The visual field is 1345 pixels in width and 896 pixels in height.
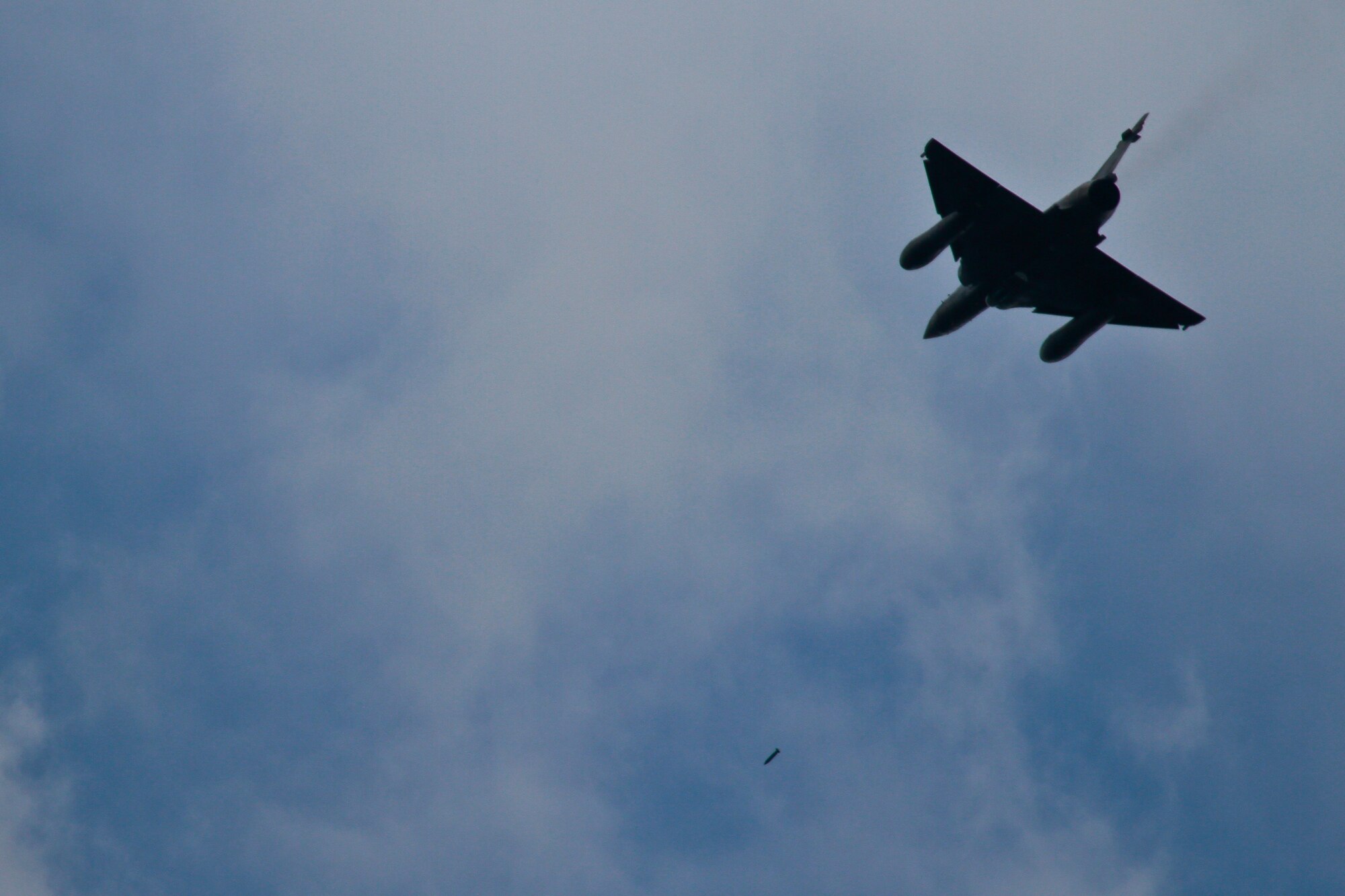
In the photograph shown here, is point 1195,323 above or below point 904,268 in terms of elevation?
below

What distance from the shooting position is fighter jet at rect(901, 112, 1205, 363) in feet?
116

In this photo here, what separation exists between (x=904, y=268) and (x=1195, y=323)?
1189 centimetres

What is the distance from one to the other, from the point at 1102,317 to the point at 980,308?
4.25 meters

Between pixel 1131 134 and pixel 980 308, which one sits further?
pixel 980 308

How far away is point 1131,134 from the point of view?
3316 centimetres

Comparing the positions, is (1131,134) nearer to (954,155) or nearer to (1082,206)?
(1082,206)

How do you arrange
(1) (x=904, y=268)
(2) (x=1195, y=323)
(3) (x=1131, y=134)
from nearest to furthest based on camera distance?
(3) (x=1131, y=134) → (1) (x=904, y=268) → (2) (x=1195, y=323)

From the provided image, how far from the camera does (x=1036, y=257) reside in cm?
3781

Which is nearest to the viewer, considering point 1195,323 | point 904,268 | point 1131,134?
→ point 1131,134

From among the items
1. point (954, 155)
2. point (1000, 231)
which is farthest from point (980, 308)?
point (954, 155)

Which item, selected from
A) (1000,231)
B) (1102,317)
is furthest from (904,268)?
(1102,317)

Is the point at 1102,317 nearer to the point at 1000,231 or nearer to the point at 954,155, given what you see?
the point at 1000,231

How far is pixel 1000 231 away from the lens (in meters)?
37.7

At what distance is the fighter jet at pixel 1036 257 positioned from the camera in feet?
116
